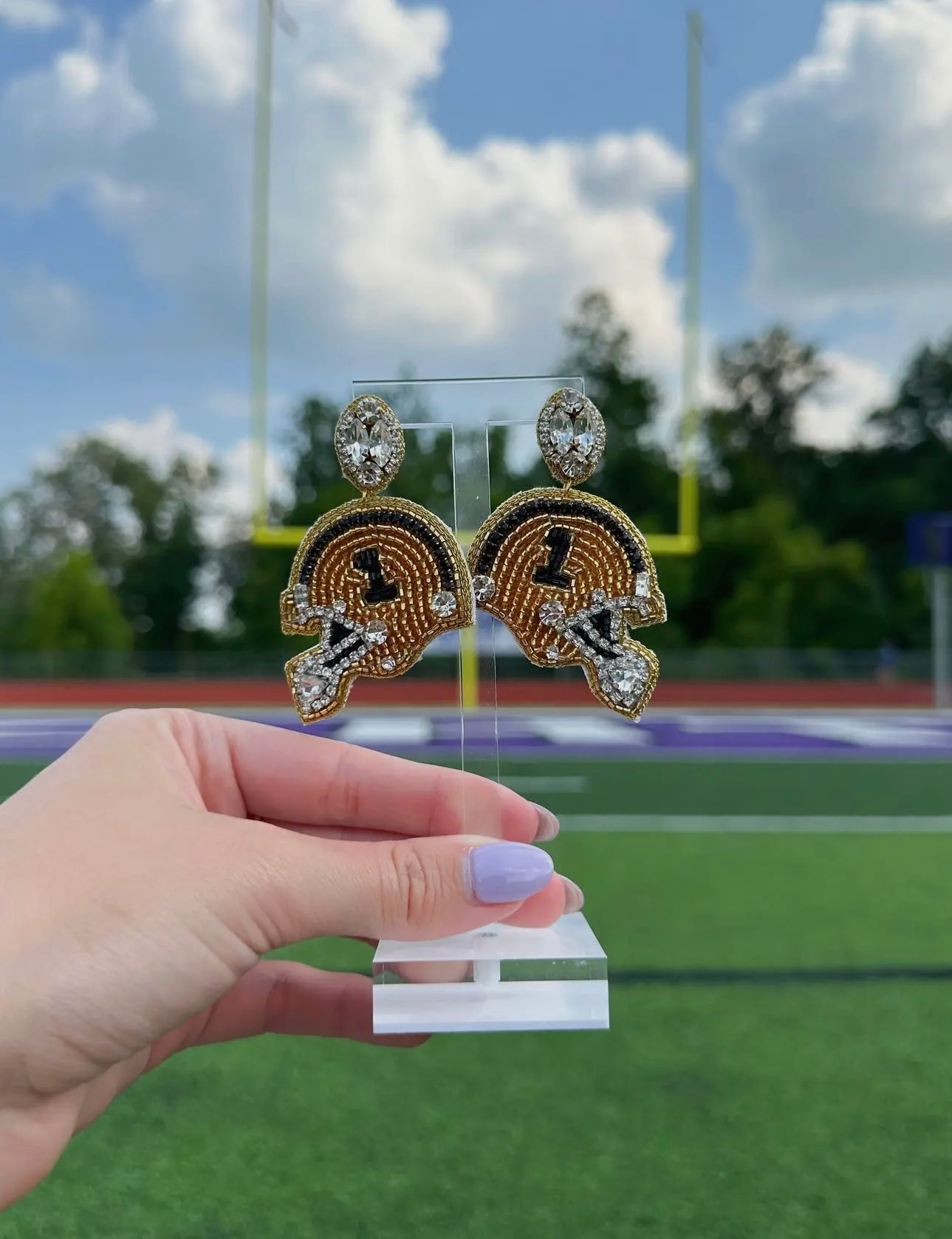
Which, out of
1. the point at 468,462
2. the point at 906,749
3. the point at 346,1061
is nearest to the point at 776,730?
the point at 906,749

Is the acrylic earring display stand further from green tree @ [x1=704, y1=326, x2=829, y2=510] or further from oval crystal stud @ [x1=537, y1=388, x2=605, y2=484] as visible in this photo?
green tree @ [x1=704, y1=326, x2=829, y2=510]

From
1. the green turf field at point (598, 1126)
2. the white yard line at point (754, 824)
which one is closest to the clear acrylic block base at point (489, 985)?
the green turf field at point (598, 1126)

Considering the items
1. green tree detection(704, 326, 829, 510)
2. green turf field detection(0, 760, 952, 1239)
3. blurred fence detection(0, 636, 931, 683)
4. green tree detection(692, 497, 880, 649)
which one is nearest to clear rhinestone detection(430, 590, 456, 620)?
green turf field detection(0, 760, 952, 1239)

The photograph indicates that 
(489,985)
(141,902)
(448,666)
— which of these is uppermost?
(141,902)

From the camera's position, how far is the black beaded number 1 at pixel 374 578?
3.91 feet

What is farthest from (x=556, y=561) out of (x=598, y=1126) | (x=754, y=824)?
(x=754, y=824)

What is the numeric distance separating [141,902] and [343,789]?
316mm

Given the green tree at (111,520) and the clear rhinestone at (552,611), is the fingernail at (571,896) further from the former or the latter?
the green tree at (111,520)

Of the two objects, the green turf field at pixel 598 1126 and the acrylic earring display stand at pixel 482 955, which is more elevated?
the acrylic earring display stand at pixel 482 955

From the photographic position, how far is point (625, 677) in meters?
1.19

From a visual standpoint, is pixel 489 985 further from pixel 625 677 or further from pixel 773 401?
pixel 773 401

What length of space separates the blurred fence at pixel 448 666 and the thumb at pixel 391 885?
42.9 feet

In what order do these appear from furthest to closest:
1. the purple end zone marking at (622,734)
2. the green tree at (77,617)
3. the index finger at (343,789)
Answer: the green tree at (77,617) < the purple end zone marking at (622,734) < the index finger at (343,789)

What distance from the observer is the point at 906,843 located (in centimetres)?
477
